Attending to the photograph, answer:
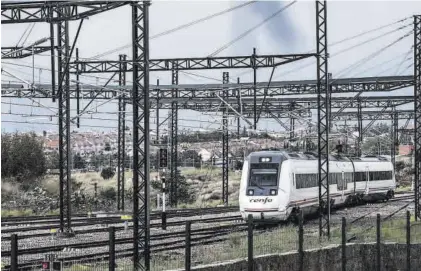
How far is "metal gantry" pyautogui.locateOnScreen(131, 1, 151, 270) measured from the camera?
15359mm

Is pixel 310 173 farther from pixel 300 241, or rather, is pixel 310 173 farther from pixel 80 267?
pixel 80 267

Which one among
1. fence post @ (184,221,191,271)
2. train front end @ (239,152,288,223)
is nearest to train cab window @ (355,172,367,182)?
train front end @ (239,152,288,223)

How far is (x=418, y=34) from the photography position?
103 feet

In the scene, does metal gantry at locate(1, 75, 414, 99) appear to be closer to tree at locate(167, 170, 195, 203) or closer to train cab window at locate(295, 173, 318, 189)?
train cab window at locate(295, 173, 318, 189)

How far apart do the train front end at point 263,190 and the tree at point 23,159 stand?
140 feet

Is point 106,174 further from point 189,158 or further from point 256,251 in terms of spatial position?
point 256,251

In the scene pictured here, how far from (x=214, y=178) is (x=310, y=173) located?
53957mm

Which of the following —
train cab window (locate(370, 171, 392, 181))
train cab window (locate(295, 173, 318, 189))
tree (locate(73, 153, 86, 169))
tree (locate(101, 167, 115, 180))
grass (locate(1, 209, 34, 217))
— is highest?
train cab window (locate(295, 173, 318, 189))

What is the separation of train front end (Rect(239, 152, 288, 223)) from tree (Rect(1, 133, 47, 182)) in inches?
1676

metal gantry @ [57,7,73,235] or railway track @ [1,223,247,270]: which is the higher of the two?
metal gantry @ [57,7,73,235]

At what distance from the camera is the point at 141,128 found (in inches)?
616

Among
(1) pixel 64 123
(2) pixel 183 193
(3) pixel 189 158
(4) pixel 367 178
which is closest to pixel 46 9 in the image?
(1) pixel 64 123

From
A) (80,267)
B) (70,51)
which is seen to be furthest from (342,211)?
(80,267)

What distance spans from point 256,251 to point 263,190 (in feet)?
35.2
